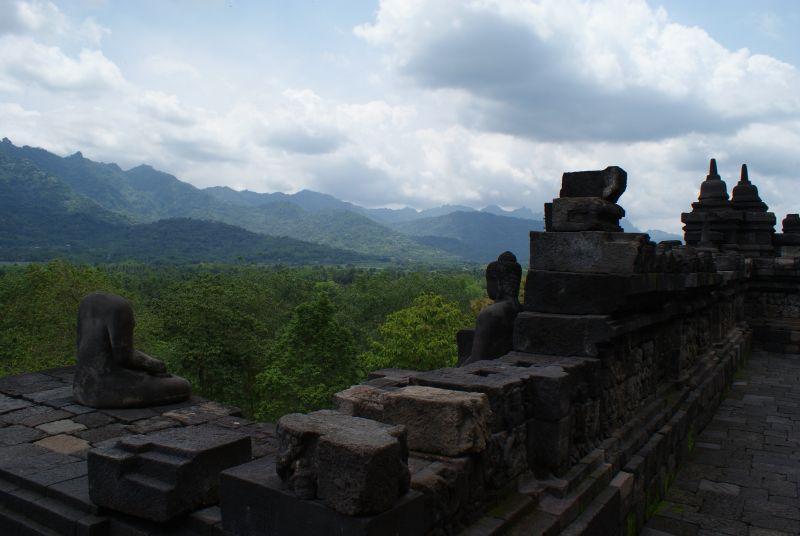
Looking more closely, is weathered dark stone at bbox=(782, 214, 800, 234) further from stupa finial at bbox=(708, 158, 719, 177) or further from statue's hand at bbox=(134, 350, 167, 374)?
statue's hand at bbox=(134, 350, 167, 374)

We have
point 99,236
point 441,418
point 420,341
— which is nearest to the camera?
point 441,418

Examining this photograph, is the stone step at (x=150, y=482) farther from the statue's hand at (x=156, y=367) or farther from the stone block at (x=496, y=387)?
the statue's hand at (x=156, y=367)

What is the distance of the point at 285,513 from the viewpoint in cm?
237

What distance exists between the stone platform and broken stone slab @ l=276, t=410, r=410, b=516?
3.14 feet

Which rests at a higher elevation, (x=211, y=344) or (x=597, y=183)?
(x=597, y=183)

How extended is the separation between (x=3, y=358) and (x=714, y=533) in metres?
23.3

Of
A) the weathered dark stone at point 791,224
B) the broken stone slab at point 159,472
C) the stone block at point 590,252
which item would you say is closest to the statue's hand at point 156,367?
the broken stone slab at point 159,472

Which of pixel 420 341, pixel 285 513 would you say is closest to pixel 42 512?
pixel 285 513

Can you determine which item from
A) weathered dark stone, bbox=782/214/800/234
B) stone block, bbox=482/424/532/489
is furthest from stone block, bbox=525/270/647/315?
weathered dark stone, bbox=782/214/800/234

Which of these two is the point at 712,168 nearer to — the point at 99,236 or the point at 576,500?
the point at 576,500

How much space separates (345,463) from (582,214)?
319 centimetres

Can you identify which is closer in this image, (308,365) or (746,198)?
(746,198)

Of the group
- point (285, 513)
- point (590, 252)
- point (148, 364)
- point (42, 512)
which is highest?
point (590, 252)

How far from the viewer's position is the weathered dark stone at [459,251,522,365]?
4.84 m
